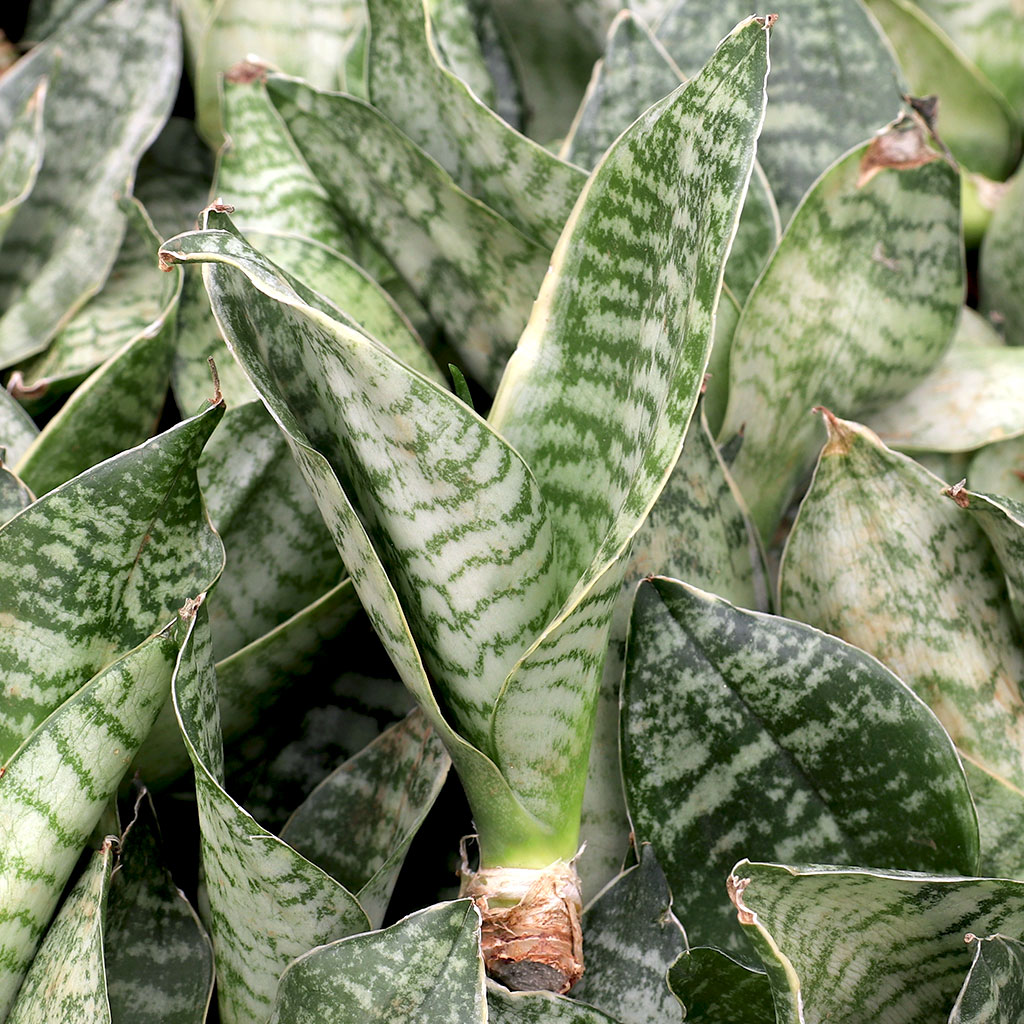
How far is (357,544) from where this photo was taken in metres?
0.36

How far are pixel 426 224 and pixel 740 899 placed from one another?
365mm

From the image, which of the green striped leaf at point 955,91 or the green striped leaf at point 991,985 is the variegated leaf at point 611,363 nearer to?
the green striped leaf at point 991,985

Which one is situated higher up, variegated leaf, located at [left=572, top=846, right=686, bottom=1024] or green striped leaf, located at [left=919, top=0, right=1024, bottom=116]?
green striped leaf, located at [left=919, top=0, right=1024, bottom=116]

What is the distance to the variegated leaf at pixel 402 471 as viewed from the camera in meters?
0.34

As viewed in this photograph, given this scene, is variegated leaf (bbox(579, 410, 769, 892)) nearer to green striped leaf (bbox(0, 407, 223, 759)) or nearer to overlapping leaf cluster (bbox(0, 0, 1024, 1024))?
overlapping leaf cluster (bbox(0, 0, 1024, 1024))

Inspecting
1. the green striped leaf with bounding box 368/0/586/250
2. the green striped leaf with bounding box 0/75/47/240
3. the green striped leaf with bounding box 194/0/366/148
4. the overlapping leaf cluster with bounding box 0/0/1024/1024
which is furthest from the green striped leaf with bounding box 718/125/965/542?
the green striped leaf with bounding box 0/75/47/240

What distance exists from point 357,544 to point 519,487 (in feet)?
0.20

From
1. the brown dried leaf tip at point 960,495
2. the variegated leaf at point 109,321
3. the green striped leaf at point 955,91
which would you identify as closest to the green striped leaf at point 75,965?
the variegated leaf at point 109,321

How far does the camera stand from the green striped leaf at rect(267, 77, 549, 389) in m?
0.53

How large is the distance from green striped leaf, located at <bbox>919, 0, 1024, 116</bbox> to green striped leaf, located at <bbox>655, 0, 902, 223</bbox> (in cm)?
17

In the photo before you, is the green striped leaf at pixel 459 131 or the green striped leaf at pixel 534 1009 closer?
the green striped leaf at pixel 534 1009

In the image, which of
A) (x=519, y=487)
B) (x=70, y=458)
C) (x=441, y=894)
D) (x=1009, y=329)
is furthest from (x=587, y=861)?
(x=1009, y=329)

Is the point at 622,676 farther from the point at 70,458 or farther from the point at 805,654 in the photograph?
the point at 70,458

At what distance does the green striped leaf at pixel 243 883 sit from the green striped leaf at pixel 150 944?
0.02m
